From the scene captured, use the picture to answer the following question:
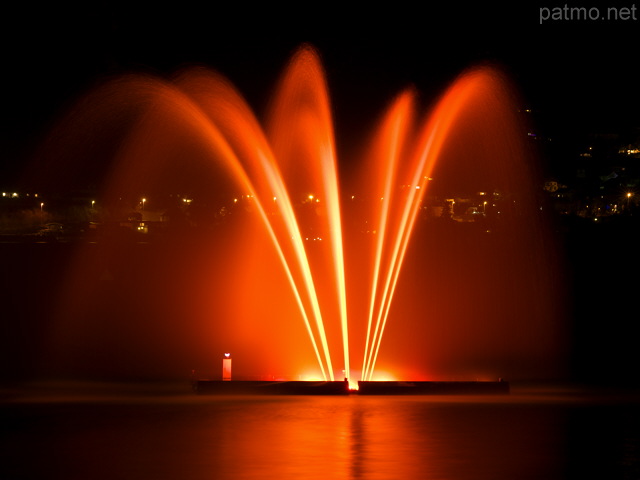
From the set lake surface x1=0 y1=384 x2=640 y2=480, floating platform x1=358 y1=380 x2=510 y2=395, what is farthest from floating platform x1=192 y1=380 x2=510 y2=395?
lake surface x1=0 y1=384 x2=640 y2=480

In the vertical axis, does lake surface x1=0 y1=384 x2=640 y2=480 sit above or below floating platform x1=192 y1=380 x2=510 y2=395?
below

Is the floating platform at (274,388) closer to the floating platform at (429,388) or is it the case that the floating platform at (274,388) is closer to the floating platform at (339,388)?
the floating platform at (339,388)

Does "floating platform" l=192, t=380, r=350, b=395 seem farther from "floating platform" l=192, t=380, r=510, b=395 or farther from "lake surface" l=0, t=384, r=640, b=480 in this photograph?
"lake surface" l=0, t=384, r=640, b=480

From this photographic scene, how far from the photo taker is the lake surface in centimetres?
1047

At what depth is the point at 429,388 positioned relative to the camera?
1884 cm

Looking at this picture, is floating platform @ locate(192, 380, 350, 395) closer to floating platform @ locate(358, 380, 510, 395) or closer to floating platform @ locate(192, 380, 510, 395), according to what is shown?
floating platform @ locate(192, 380, 510, 395)

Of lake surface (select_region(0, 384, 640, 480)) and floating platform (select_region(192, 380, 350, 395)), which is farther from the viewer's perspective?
floating platform (select_region(192, 380, 350, 395))

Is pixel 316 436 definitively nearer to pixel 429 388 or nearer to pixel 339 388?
pixel 339 388

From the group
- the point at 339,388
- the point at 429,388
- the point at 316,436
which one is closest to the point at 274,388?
the point at 339,388

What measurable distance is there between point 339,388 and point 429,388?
5.05 ft

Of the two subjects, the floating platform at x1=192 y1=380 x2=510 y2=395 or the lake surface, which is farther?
the floating platform at x1=192 y1=380 x2=510 y2=395

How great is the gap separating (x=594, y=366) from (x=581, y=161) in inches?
1361

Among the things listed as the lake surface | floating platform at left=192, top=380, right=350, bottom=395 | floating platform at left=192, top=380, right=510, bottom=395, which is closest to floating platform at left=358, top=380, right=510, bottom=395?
floating platform at left=192, top=380, right=510, bottom=395

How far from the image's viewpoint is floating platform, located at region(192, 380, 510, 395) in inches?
738
